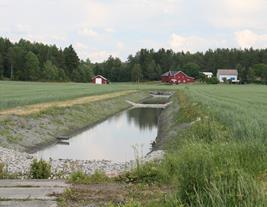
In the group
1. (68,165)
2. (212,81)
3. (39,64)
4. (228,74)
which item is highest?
(39,64)

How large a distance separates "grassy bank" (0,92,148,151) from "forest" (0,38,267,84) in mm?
89306

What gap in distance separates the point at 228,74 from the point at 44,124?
14004cm

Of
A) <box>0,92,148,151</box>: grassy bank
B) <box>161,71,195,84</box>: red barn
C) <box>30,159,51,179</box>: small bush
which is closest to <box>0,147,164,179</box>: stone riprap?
<box>30,159,51,179</box>: small bush

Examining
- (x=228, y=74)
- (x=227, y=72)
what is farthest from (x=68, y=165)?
(x=227, y=72)

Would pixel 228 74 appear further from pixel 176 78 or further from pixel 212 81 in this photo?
pixel 212 81

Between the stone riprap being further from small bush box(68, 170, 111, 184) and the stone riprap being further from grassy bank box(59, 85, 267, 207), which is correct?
grassy bank box(59, 85, 267, 207)

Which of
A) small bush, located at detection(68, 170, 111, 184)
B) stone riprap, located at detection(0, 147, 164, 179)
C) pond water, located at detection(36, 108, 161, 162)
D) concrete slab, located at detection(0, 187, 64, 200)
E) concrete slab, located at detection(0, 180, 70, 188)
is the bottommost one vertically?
pond water, located at detection(36, 108, 161, 162)

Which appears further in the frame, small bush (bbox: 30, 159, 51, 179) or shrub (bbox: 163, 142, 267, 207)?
small bush (bbox: 30, 159, 51, 179)

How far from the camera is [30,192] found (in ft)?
31.0

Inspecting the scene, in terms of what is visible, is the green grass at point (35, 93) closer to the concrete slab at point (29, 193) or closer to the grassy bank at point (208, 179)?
the grassy bank at point (208, 179)

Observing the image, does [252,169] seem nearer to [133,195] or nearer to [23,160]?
[133,195]

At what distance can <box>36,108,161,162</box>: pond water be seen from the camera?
25.5 metres

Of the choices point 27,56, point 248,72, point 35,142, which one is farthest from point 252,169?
point 248,72

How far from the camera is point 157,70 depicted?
550 feet
